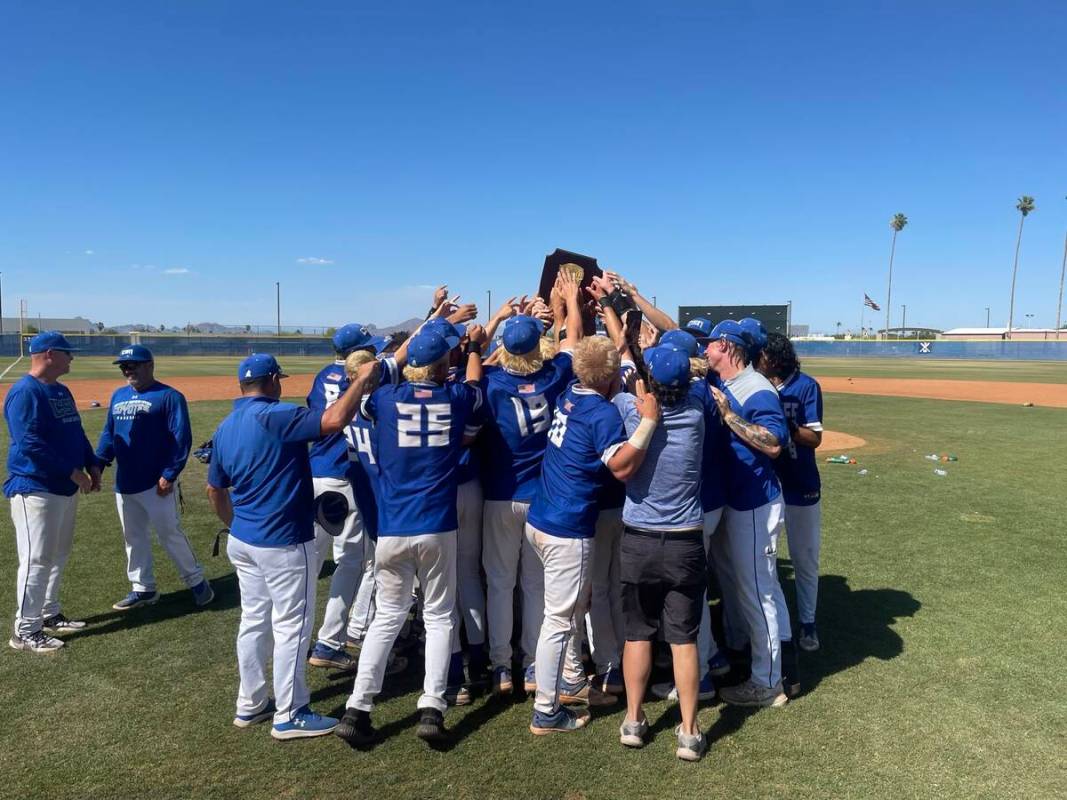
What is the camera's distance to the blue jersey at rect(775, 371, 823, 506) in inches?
185

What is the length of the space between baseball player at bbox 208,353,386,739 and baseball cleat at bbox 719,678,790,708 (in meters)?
2.43

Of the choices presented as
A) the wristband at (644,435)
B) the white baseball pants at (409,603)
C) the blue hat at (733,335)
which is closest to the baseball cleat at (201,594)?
the white baseball pants at (409,603)

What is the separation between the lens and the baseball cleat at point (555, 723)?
383cm

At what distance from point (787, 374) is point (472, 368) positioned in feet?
7.42

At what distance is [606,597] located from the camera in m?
4.34

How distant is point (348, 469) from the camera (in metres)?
4.73

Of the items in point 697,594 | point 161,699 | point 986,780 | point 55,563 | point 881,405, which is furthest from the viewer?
point 881,405

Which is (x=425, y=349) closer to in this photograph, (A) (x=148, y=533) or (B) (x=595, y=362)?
(B) (x=595, y=362)

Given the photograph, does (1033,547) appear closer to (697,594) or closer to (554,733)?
(697,594)

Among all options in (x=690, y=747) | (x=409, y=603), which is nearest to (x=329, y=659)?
(x=409, y=603)

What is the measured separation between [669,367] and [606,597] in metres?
1.68

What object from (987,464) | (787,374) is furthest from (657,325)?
(987,464)

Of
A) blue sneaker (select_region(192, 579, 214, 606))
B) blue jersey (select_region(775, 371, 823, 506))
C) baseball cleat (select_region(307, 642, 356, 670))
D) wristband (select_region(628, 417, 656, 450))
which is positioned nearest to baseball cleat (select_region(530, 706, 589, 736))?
baseball cleat (select_region(307, 642, 356, 670))

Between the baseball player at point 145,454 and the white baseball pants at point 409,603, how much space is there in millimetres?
2665
